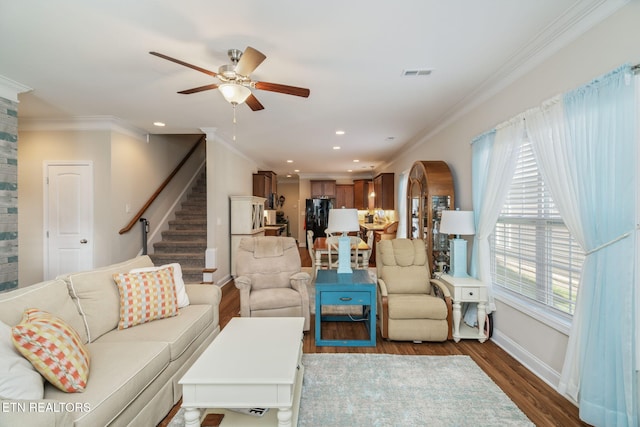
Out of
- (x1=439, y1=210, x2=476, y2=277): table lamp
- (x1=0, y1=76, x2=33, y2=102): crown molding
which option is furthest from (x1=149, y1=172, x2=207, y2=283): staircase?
(x1=439, y1=210, x2=476, y2=277): table lamp

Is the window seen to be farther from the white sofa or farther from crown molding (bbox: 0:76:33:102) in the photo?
crown molding (bbox: 0:76:33:102)

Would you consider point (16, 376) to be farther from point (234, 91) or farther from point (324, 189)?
point (324, 189)

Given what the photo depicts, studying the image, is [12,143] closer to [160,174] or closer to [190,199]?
[160,174]

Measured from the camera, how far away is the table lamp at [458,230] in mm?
3174

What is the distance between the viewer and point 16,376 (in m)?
1.25

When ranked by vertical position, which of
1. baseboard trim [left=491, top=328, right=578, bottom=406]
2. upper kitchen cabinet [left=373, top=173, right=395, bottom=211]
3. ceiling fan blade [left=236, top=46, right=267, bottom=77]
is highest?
ceiling fan blade [left=236, top=46, right=267, bottom=77]

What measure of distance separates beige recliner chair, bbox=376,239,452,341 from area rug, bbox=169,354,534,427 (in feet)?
0.96

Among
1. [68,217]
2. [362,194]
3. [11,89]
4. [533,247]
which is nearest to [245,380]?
[533,247]

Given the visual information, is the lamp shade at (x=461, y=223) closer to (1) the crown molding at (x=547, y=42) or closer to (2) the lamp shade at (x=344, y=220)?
(2) the lamp shade at (x=344, y=220)

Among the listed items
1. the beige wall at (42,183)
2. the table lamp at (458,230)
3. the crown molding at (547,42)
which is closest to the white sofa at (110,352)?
the beige wall at (42,183)

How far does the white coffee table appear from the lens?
1.57 metres

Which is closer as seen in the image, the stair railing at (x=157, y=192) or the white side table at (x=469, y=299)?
the white side table at (x=469, y=299)

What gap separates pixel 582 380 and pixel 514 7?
243cm

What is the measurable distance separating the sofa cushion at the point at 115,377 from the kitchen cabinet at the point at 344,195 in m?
8.53
